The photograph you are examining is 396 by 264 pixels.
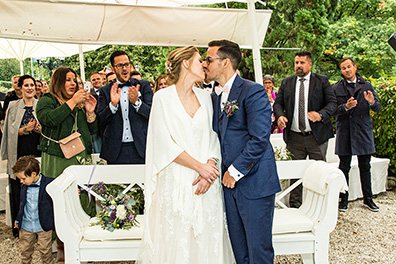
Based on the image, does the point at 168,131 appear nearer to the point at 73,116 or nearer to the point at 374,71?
the point at 73,116

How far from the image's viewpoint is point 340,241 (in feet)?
16.6

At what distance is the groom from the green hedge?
535 centimetres

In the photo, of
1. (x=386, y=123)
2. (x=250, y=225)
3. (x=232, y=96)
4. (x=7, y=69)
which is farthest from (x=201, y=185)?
(x=7, y=69)

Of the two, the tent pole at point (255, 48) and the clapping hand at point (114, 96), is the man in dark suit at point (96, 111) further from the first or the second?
the tent pole at point (255, 48)

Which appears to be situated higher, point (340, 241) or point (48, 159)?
point (48, 159)

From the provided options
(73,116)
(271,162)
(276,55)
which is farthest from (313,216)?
(276,55)

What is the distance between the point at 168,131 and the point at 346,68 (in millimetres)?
4086

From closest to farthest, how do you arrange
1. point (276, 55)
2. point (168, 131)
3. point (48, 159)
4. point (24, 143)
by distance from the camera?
point (168, 131) < point (48, 159) < point (24, 143) < point (276, 55)

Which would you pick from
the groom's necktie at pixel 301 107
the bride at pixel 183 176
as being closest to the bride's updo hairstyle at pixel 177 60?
the bride at pixel 183 176

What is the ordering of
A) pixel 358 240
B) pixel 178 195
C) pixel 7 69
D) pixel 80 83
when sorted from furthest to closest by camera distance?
pixel 7 69
pixel 358 240
pixel 80 83
pixel 178 195

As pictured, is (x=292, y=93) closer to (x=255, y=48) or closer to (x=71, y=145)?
(x=255, y=48)

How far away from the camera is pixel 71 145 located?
425cm

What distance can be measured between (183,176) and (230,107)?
653 millimetres

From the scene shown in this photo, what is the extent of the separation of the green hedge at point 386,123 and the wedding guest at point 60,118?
5.71 meters
